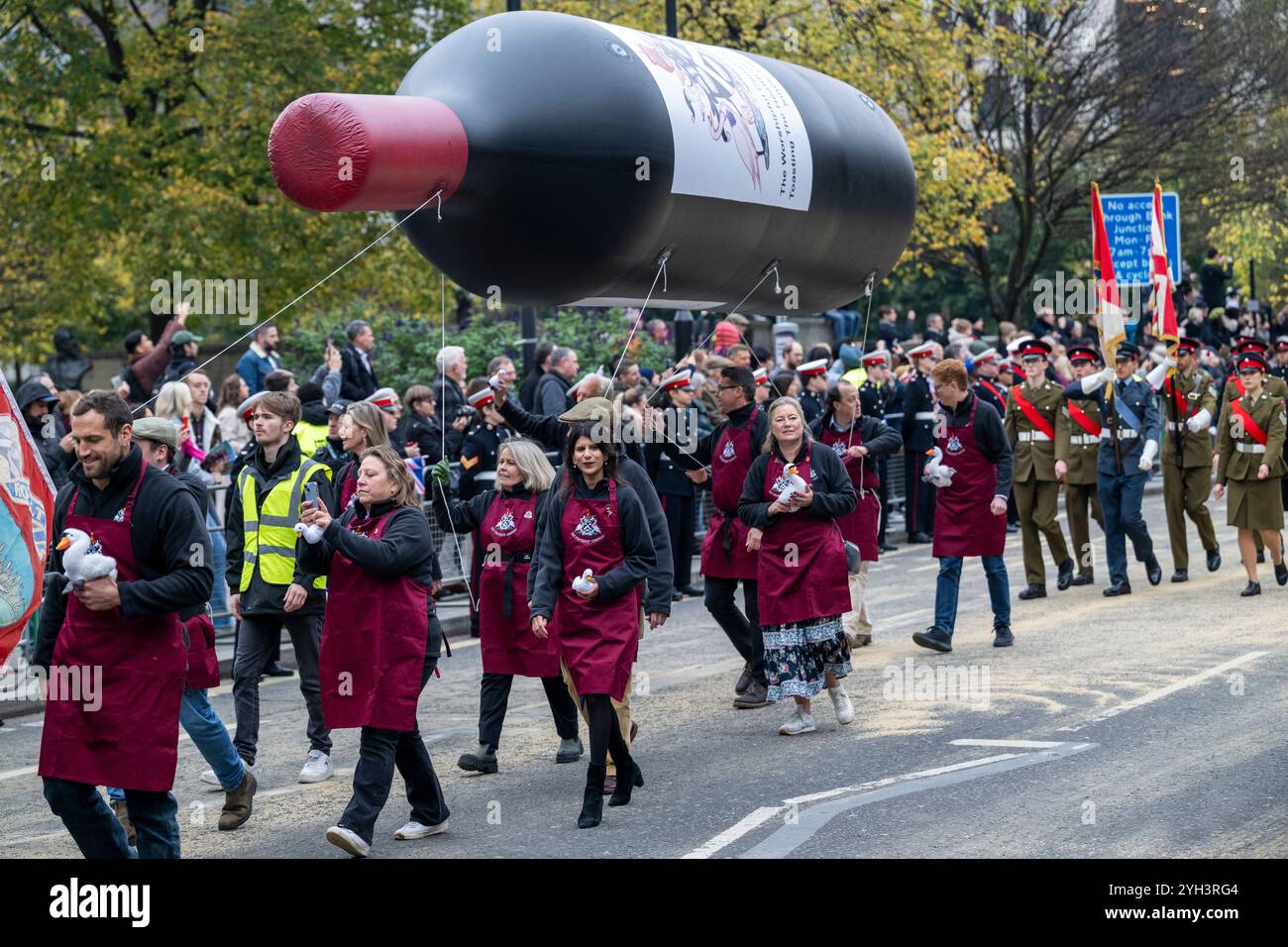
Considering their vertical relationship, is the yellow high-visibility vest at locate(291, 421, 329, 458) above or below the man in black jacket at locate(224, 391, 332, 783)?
above

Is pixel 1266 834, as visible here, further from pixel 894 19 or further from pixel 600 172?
pixel 894 19

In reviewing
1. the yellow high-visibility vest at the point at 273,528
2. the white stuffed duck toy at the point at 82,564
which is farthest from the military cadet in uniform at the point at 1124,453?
the white stuffed duck toy at the point at 82,564

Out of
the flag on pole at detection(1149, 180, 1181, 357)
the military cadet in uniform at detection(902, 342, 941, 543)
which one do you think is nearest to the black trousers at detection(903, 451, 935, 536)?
the military cadet in uniform at detection(902, 342, 941, 543)

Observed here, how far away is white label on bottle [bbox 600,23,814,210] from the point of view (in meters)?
7.96

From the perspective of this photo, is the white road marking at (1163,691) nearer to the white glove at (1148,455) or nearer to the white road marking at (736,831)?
the white road marking at (736,831)

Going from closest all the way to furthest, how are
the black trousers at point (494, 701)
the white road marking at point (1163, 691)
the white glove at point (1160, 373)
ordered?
the black trousers at point (494, 701)
the white road marking at point (1163, 691)
the white glove at point (1160, 373)

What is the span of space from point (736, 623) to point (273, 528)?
2.93 m

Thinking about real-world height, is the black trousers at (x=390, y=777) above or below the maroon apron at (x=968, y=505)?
below

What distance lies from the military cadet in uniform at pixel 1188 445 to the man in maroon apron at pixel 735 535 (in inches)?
229

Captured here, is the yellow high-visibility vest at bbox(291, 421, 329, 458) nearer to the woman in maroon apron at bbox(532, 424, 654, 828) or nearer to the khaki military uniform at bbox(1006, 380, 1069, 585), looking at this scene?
the woman in maroon apron at bbox(532, 424, 654, 828)

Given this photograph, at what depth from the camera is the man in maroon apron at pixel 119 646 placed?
6.18m

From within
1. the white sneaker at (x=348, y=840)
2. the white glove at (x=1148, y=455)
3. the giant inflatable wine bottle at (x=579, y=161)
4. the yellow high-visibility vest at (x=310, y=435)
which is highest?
the giant inflatable wine bottle at (x=579, y=161)

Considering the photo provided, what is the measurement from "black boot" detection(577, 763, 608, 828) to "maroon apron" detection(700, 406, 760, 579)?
2.81 m

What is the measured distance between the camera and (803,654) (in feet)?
30.9
